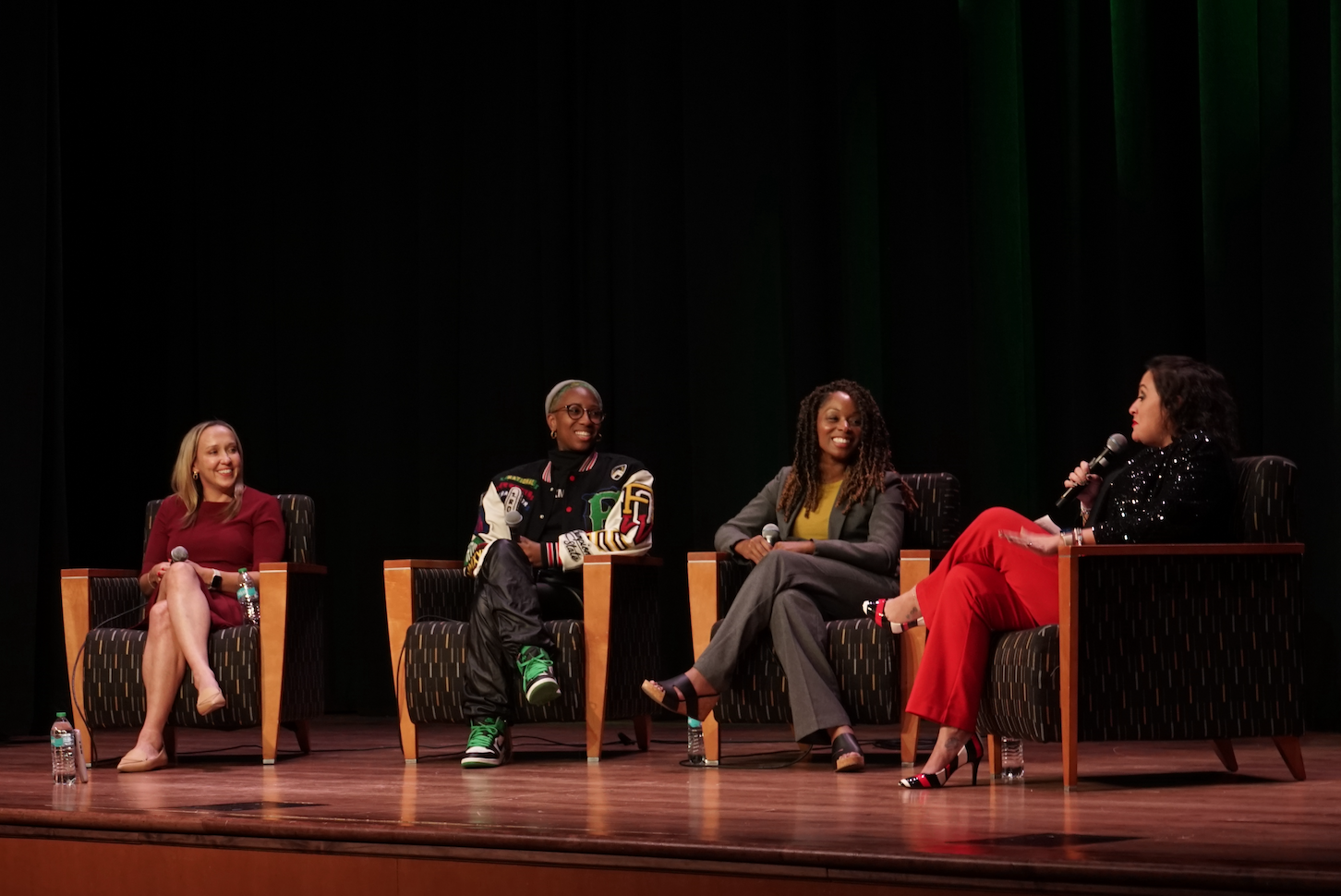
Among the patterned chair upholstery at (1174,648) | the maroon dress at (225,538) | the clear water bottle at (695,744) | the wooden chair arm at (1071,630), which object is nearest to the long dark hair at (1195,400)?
the patterned chair upholstery at (1174,648)

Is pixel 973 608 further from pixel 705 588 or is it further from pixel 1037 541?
pixel 705 588

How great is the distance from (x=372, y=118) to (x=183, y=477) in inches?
93.6

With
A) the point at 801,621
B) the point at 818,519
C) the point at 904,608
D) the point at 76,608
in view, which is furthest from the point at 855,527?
the point at 76,608

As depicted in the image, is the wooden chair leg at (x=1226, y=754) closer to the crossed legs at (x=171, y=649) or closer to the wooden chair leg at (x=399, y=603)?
the wooden chair leg at (x=399, y=603)

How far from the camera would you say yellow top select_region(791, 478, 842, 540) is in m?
4.11

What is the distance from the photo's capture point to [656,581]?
14.4 feet

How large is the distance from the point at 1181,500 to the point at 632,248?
2.86 m

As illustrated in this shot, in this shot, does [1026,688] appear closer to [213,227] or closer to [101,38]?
[213,227]

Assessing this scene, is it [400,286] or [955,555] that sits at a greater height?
[400,286]

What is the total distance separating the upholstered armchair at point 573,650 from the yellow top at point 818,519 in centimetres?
42

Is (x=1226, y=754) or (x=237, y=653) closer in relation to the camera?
(x=1226, y=754)

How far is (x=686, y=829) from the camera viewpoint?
2.47 metres

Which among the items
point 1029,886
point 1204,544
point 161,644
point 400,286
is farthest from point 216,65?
point 1029,886

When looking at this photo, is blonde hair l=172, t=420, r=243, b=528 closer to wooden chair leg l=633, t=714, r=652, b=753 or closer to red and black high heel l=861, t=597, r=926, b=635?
wooden chair leg l=633, t=714, r=652, b=753
